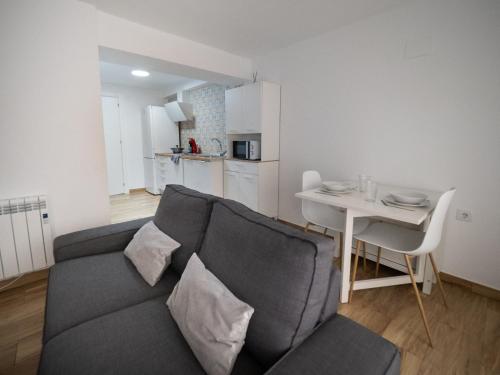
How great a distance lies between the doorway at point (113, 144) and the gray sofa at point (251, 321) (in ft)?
15.1

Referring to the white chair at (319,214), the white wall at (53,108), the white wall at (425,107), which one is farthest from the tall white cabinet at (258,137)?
the white wall at (53,108)

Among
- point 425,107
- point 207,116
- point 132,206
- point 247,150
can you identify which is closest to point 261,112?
point 247,150

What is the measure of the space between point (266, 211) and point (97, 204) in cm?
207

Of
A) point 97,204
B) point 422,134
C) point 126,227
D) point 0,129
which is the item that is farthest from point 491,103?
point 0,129

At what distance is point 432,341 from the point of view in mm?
1568

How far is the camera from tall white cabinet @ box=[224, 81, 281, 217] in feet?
11.0

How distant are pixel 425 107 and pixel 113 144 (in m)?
5.51

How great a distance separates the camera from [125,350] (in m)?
0.95

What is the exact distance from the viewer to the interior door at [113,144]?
5.27 meters

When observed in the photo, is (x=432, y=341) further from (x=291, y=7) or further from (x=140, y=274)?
(x=291, y=7)

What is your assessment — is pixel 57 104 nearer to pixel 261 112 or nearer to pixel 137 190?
pixel 261 112

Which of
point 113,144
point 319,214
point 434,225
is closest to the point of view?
point 434,225

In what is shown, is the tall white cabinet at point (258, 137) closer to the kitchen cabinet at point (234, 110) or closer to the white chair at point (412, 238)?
the kitchen cabinet at point (234, 110)

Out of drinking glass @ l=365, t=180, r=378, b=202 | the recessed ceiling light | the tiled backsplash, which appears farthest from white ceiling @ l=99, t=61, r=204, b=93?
drinking glass @ l=365, t=180, r=378, b=202
